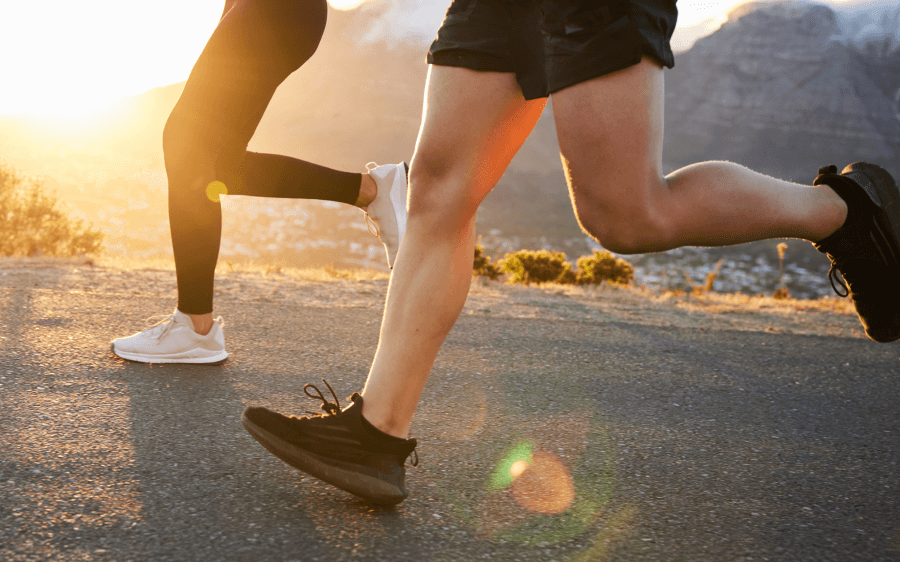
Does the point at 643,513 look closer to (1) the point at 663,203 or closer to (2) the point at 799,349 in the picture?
(1) the point at 663,203

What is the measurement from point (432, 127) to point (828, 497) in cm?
132

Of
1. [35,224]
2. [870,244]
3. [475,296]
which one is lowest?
[35,224]

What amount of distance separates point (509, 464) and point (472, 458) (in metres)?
0.10

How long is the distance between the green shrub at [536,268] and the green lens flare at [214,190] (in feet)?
21.0

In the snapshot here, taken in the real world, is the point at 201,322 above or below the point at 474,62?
below

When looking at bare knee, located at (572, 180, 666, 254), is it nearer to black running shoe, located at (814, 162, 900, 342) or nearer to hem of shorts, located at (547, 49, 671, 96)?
hem of shorts, located at (547, 49, 671, 96)

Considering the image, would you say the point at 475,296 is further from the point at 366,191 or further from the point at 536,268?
the point at 536,268

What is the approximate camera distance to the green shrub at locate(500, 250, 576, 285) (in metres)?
8.64

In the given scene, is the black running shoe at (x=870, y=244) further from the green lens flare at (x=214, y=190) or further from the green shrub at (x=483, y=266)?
the green shrub at (x=483, y=266)

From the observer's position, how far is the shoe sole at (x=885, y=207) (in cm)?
167

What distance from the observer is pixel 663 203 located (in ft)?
4.77

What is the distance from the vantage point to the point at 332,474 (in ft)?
4.65

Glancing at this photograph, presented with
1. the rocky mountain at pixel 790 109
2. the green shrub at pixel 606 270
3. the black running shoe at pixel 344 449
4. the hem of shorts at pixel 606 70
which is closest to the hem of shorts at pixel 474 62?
the hem of shorts at pixel 606 70

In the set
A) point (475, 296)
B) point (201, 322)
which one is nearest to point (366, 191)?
point (201, 322)
